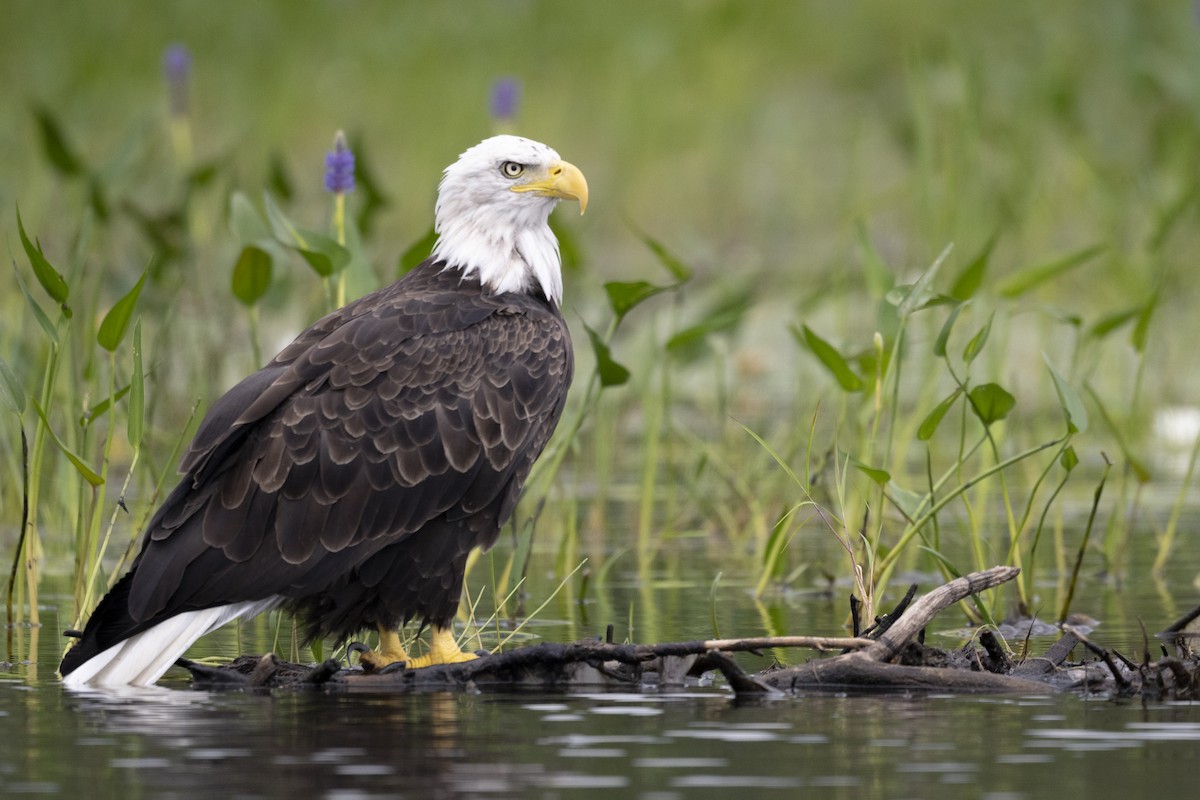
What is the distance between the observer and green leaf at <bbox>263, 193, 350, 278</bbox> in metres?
6.34

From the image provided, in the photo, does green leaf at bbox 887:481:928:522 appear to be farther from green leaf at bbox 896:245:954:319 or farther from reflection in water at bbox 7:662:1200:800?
reflection in water at bbox 7:662:1200:800

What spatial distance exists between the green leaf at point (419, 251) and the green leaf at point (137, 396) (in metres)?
1.34

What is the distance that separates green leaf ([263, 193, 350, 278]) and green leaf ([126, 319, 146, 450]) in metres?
0.78

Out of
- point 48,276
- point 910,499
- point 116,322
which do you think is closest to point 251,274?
point 116,322

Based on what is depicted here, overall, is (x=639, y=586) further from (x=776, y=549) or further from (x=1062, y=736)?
(x=1062, y=736)

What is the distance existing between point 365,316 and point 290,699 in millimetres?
1432

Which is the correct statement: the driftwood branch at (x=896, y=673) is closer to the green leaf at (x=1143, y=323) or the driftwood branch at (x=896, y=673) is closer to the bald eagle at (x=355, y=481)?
the bald eagle at (x=355, y=481)

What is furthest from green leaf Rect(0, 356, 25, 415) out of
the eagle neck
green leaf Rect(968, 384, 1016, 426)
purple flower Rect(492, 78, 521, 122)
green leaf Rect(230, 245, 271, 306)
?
purple flower Rect(492, 78, 521, 122)

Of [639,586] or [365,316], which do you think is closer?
[365,316]

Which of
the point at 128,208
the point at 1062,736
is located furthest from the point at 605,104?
the point at 1062,736

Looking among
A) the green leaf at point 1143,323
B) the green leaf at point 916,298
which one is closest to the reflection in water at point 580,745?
the green leaf at point 916,298

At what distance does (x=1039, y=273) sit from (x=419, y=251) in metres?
2.15

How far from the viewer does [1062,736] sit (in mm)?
4320

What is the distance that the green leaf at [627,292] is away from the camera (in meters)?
6.38
